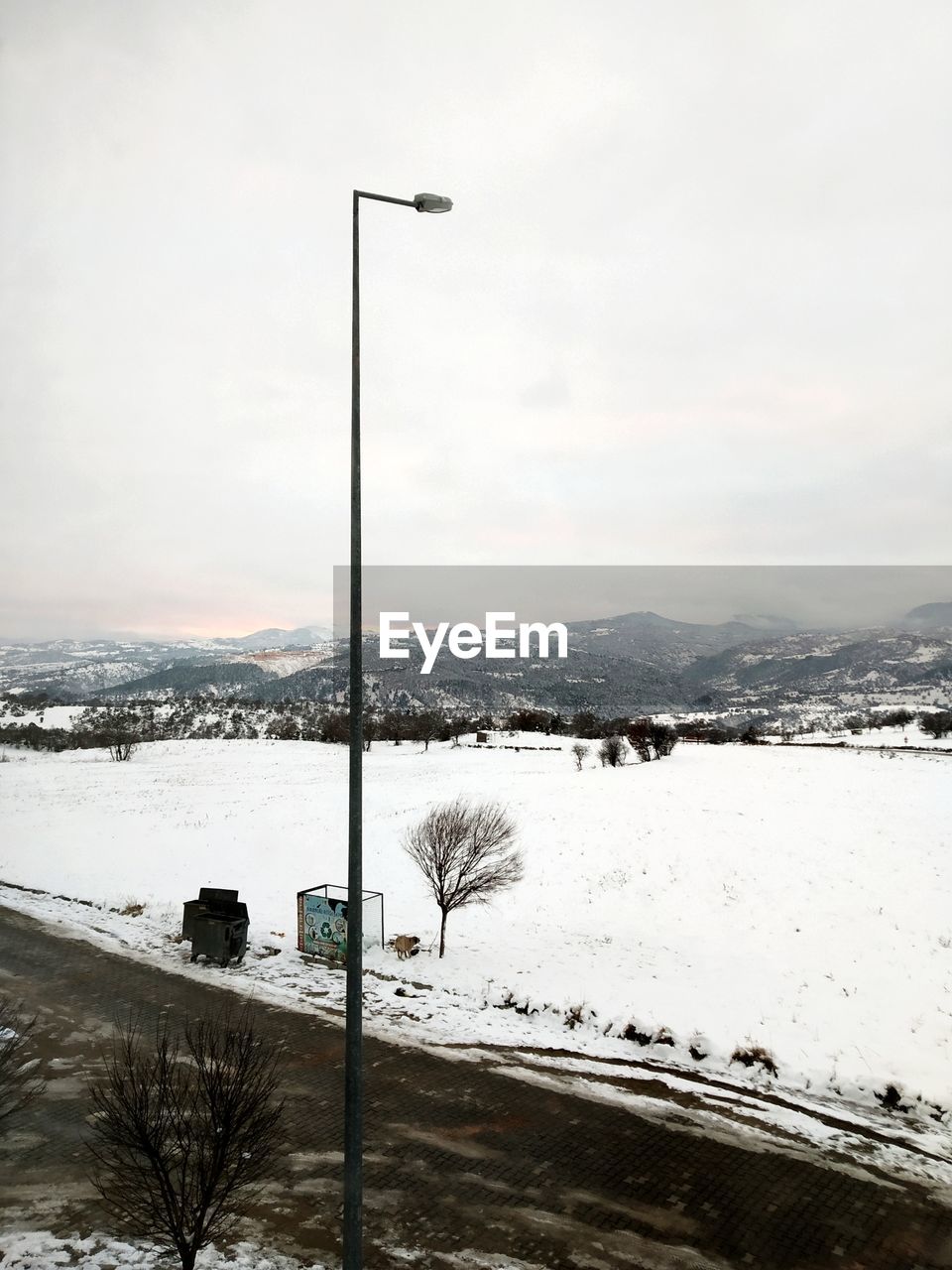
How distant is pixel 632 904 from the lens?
22797 mm

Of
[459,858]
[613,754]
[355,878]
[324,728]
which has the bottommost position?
[324,728]

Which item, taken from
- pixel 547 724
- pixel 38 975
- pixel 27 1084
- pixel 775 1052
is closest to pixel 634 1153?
pixel 775 1052

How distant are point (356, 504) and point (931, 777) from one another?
145 feet

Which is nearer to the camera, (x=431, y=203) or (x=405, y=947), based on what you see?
(x=431, y=203)

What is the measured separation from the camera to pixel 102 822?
38656 mm

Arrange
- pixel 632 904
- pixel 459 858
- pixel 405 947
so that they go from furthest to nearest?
pixel 632 904 → pixel 459 858 → pixel 405 947

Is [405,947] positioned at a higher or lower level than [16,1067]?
lower

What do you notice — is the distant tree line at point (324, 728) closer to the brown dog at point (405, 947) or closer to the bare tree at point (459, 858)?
the bare tree at point (459, 858)

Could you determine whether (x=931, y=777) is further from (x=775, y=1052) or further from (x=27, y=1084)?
(x=27, y=1084)

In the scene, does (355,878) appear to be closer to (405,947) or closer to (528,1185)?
(528,1185)

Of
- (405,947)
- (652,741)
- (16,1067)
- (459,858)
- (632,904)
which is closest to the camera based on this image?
(16,1067)

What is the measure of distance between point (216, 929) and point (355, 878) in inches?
505

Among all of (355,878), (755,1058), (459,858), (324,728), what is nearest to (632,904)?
(459,858)

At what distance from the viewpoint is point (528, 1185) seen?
8.90 meters
